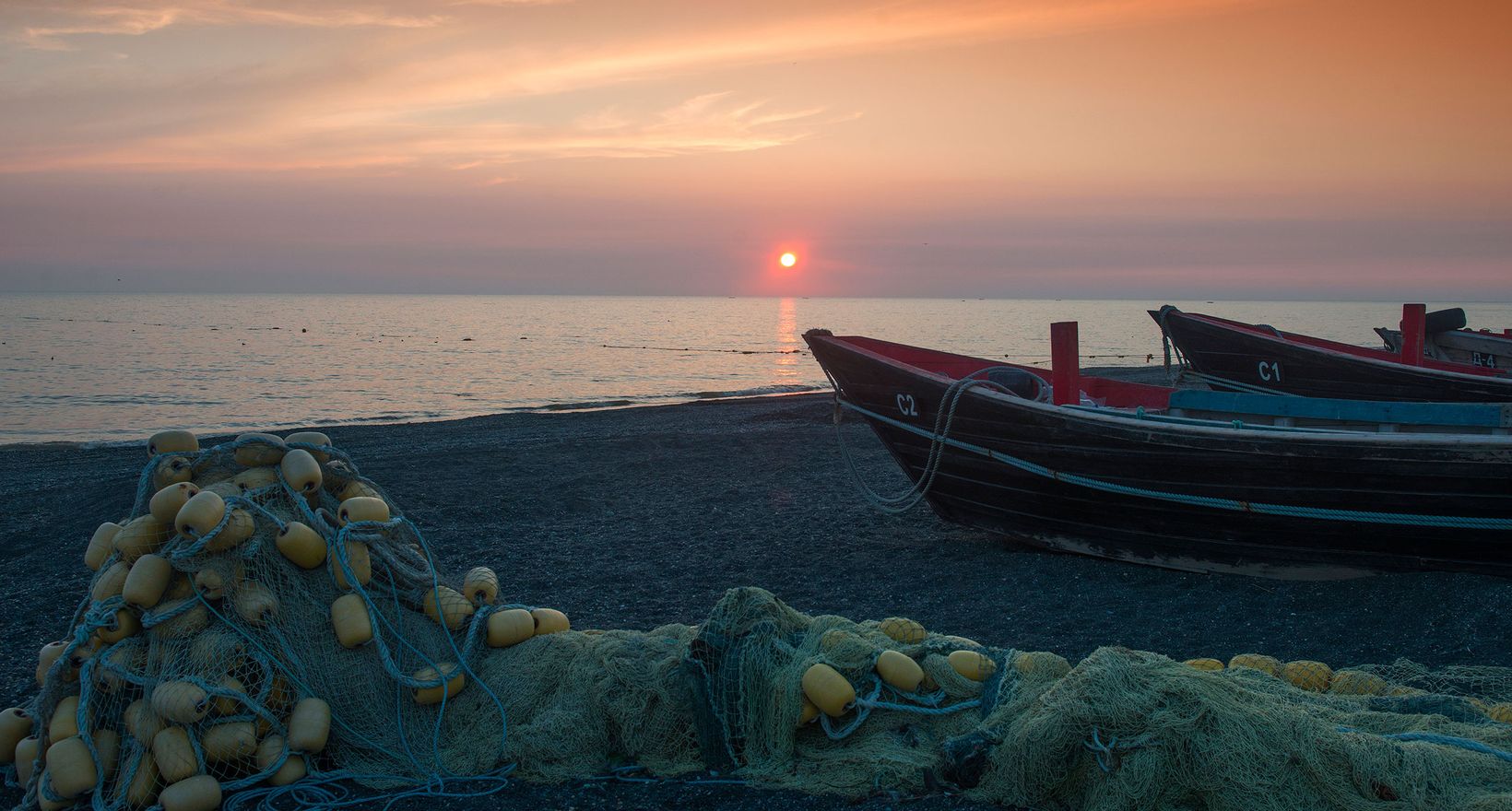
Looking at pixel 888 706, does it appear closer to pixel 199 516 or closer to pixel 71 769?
pixel 199 516

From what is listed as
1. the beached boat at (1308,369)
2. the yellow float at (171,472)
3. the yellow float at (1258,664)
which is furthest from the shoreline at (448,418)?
the yellow float at (171,472)

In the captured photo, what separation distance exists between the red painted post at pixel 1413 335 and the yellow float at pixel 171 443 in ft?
45.2

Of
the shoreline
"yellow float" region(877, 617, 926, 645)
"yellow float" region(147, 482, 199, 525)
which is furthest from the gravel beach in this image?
the shoreline

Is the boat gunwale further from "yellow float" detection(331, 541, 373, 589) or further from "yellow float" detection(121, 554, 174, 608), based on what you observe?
"yellow float" detection(121, 554, 174, 608)

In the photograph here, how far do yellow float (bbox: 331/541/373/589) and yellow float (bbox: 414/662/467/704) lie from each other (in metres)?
0.52

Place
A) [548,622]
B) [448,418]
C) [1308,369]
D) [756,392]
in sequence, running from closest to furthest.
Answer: [548,622] → [1308,369] → [448,418] → [756,392]

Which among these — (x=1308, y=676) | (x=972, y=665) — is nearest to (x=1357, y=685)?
(x=1308, y=676)

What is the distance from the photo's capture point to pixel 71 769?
4.05 m

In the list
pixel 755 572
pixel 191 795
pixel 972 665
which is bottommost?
pixel 755 572

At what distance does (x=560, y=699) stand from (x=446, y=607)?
80 centimetres

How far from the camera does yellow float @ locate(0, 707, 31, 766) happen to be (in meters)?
4.59

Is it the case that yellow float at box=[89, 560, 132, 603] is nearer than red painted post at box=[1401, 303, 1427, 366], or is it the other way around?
yellow float at box=[89, 560, 132, 603]

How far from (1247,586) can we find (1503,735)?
348 centimetres

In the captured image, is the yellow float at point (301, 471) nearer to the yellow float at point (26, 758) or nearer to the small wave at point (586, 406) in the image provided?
the yellow float at point (26, 758)
